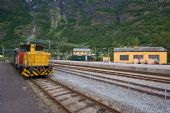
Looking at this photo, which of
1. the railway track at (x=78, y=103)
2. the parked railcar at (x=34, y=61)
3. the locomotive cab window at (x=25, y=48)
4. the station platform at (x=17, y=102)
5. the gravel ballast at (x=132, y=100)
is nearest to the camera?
the railway track at (x=78, y=103)

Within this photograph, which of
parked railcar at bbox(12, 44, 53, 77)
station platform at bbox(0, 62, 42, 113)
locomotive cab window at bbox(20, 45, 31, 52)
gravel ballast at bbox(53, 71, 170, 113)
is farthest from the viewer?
locomotive cab window at bbox(20, 45, 31, 52)

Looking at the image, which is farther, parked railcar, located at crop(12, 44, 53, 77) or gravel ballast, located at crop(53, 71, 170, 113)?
parked railcar, located at crop(12, 44, 53, 77)

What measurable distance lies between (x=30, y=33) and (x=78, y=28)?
117ft

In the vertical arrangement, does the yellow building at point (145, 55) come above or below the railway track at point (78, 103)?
above

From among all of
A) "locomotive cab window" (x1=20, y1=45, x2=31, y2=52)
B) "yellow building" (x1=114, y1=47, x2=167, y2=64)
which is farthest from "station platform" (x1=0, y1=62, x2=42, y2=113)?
"yellow building" (x1=114, y1=47, x2=167, y2=64)

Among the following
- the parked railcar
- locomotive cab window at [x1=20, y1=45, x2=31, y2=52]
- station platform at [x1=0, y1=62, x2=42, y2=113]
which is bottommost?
station platform at [x1=0, y1=62, x2=42, y2=113]

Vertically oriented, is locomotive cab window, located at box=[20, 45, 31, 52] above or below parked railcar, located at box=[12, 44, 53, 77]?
Answer: above

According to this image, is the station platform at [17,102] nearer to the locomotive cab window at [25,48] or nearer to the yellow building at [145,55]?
the locomotive cab window at [25,48]

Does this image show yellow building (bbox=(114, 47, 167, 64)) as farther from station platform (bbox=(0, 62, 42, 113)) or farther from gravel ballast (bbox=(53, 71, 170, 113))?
station platform (bbox=(0, 62, 42, 113))

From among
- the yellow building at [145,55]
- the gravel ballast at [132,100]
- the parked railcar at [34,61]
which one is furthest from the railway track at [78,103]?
the yellow building at [145,55]

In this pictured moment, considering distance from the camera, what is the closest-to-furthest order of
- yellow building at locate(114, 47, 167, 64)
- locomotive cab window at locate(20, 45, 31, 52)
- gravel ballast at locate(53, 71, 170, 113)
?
gravel ballast at locate(53, 71, 170, 113)
locomotive cab window at locate(20, 45, 31, 52)
yellow building at locate(114, 47, 167, 64)

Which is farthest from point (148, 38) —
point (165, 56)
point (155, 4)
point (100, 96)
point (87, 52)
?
point (100, 96)

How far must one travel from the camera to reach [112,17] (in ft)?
653

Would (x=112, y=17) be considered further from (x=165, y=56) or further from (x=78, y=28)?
(x=165, y=56)
